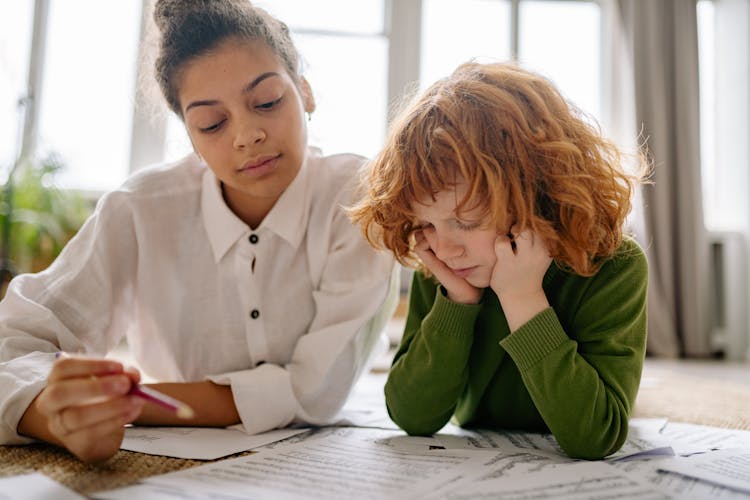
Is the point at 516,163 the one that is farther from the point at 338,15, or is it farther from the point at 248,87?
the point at 338,15

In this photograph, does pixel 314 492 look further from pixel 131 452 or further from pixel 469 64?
pixel 469 64

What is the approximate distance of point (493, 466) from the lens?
679mm

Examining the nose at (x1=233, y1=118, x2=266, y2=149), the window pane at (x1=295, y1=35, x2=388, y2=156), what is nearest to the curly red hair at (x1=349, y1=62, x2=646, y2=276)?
the nose at (x1=233, y1=118, x2=266, y2=149)

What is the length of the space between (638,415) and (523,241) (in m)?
0.68

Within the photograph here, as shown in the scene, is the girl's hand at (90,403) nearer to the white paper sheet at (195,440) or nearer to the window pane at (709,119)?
the white paper sheet at (195,440)

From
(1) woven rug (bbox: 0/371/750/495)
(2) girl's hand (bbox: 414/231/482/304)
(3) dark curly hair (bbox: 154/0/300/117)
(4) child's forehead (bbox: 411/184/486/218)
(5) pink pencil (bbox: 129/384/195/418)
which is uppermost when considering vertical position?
(3) dark curly hair (bbox: 154/0/300/117)

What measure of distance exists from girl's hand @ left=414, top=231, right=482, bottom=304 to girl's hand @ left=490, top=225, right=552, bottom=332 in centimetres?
8

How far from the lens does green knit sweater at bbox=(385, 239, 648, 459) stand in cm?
74

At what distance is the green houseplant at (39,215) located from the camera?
2674 millimetres

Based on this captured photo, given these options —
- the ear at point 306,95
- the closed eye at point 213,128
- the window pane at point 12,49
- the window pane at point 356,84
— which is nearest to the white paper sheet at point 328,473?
the closed eye at point 213,128

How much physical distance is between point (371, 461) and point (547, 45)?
→ 3.23 m

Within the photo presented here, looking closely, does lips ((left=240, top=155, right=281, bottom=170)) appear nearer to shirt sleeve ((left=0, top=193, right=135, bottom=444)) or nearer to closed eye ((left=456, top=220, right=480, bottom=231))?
shirt sleeve ((left=0, top=193, right=135, bottom=444))

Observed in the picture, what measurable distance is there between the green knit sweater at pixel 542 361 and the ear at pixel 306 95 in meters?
0.37

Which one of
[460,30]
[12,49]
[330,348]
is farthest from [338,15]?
[330,348]
